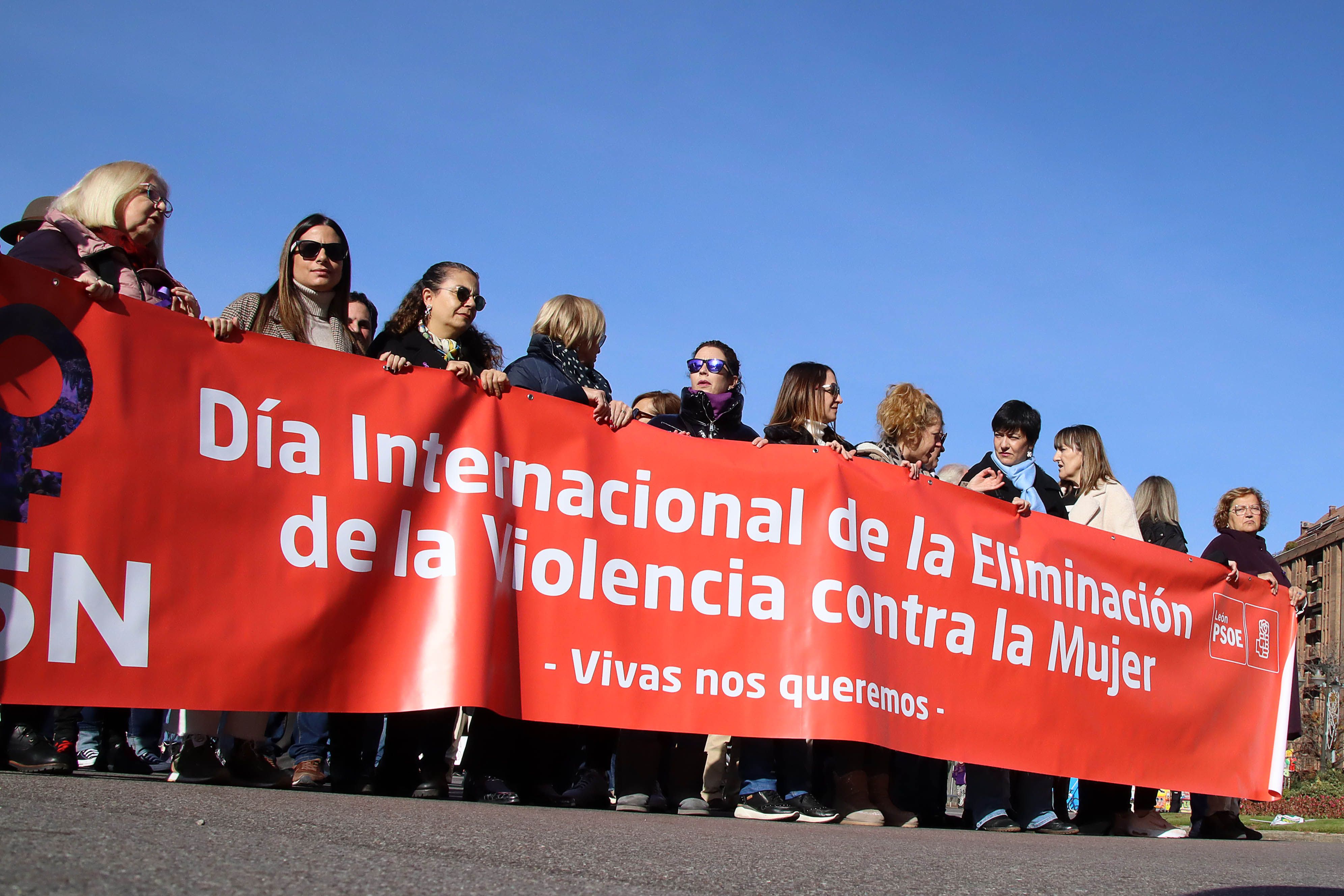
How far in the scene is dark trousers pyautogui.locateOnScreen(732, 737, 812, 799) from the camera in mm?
5320

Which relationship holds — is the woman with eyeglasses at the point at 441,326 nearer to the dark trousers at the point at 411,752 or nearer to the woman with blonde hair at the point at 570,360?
the woman with blonde hair at the point at 570,360

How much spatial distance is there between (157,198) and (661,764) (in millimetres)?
3223

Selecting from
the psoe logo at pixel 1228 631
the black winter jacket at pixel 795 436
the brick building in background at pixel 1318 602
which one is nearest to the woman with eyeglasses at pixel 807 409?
the black winter jacket at pixel 795 436

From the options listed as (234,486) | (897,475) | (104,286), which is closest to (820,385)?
(897,475)

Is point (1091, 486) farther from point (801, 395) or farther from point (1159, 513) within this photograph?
point (801, 395)

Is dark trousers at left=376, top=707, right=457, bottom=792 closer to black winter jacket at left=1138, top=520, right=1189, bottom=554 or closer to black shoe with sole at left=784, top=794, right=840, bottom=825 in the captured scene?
black shoe with sole at left=784, top=794, right=840, bottom=825

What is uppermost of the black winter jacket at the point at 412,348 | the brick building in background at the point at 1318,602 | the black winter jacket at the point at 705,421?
the black winter jacket at the point at 412,348

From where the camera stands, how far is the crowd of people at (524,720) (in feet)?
15.0

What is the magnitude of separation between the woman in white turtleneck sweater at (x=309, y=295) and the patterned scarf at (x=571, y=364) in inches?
34.9

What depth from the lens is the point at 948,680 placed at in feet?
18.7

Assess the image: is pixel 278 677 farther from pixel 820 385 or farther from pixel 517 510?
pixel 820 385

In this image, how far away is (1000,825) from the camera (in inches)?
231

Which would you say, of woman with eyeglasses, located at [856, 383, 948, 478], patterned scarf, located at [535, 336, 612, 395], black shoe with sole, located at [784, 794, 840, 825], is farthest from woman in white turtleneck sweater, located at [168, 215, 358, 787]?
woman with eyeglasses, located at [856, 383, 948, 478]

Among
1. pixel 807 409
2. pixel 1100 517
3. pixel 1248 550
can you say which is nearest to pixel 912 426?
pixel 807 409
